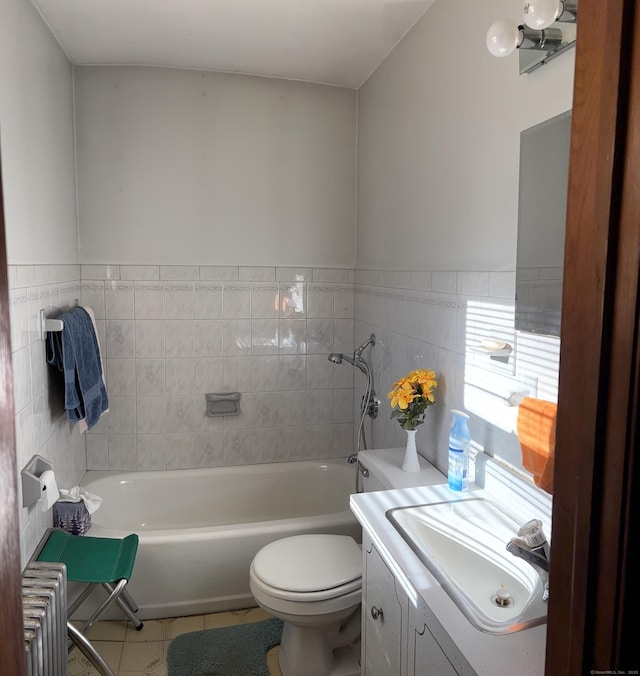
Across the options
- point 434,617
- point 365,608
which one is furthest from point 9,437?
point 365,608

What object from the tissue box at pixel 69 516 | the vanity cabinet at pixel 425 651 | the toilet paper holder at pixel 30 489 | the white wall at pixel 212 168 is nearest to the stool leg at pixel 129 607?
the tissue box at pixel 69 516

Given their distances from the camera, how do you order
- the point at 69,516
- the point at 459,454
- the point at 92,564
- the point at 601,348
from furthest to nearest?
the point at 69,516 → the point at 92,564 → the point at 459,454 → the point at 601,348

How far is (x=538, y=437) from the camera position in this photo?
4.37ft

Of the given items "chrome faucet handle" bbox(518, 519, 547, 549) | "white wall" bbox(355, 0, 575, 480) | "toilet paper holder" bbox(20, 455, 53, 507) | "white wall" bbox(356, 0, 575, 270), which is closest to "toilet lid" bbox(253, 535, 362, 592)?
"white wall" bbox(355, 0, 575, 480)

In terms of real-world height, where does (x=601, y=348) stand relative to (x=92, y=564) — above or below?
above

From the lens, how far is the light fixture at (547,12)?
123cm

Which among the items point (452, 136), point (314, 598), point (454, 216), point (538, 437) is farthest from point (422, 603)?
point (452, 136)

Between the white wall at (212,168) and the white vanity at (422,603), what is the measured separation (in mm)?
1551

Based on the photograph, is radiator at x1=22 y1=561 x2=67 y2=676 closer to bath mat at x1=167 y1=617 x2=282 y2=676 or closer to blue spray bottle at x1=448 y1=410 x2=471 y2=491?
bath mat at x1=167 y1=617 x2=282 y2=676

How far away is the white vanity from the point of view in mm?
1024

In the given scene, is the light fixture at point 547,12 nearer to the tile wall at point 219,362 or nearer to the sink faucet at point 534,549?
the sink faucet at point 534,549

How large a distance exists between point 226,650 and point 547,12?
2436mm

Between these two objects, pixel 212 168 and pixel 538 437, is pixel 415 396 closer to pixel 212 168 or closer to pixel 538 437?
pixel 538 437

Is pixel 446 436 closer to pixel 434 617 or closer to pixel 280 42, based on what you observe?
pixel 434 617
